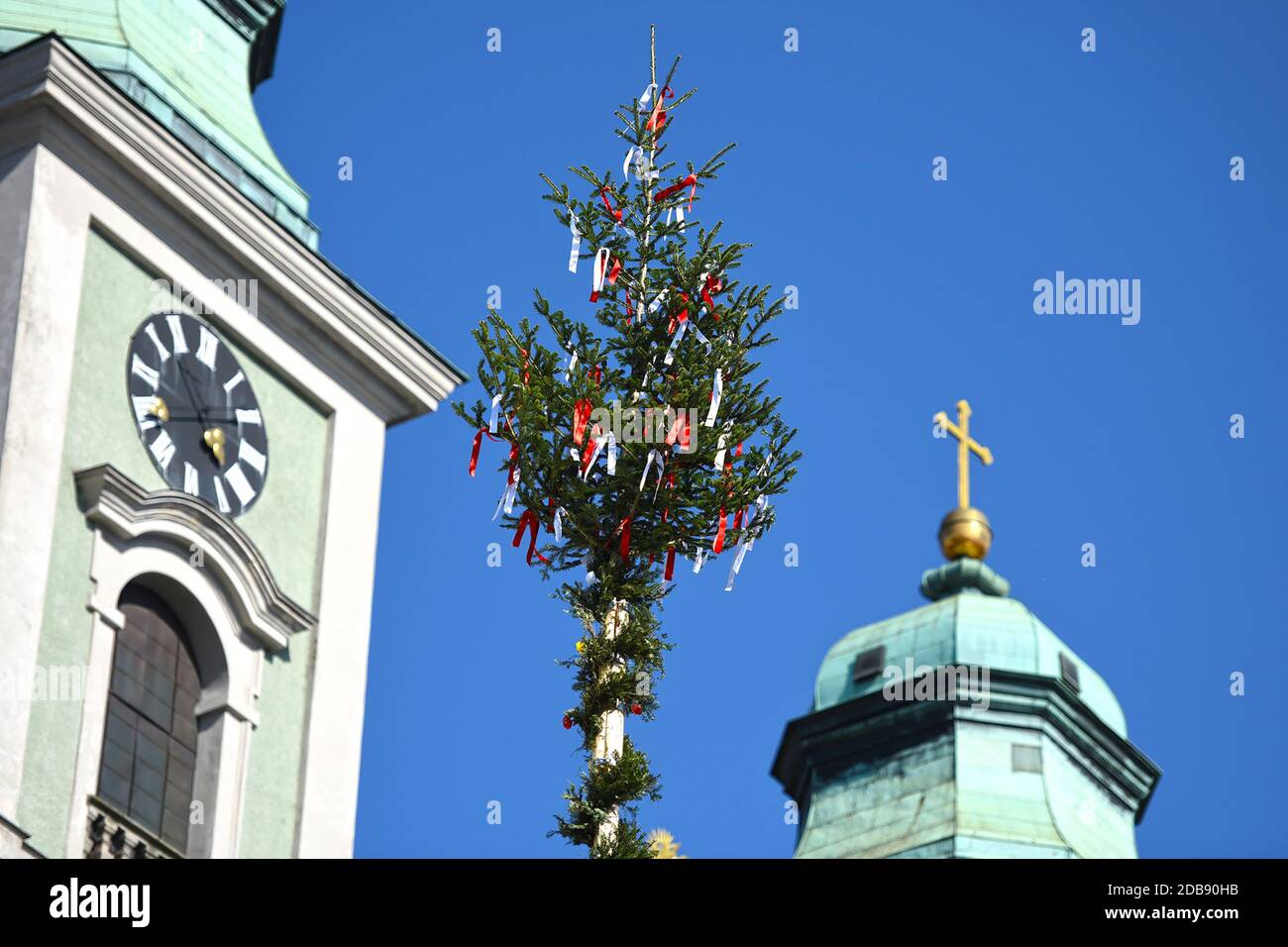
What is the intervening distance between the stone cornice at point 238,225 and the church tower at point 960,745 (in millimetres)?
24255

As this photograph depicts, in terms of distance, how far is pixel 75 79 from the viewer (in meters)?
33.2

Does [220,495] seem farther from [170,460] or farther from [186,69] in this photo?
[186,69]

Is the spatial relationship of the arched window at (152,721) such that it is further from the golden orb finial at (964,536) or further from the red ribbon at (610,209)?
the golden orb finial at (964,536)

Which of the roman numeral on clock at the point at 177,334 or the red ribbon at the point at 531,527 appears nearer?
the red ribbon at the point at 531,527

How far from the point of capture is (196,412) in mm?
33281

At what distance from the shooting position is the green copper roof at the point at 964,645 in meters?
61.8

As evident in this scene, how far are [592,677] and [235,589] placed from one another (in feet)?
23.8

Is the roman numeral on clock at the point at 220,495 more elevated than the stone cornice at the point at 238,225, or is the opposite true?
the stone cornice at the point at 238,225

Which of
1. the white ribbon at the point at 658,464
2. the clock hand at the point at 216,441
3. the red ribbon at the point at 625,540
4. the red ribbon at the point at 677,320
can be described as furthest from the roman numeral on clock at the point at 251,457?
the white ribbon at the point at 658,464

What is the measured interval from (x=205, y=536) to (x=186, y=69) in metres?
5.95

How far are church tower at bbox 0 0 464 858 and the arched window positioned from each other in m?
0.03

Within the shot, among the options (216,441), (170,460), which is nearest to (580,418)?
(170,460)
